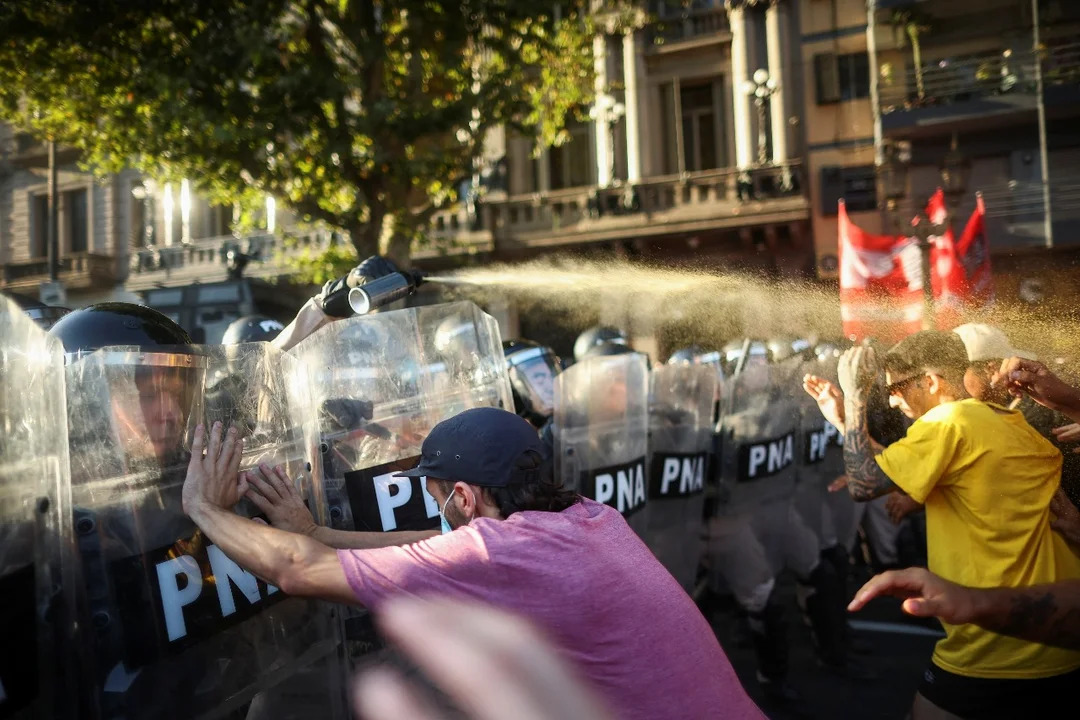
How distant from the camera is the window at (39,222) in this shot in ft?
73.5

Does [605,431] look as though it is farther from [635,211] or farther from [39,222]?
[39,222]

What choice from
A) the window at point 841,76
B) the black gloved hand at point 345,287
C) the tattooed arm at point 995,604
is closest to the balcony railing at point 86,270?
the window at point 841,76

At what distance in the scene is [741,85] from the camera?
16.0 m

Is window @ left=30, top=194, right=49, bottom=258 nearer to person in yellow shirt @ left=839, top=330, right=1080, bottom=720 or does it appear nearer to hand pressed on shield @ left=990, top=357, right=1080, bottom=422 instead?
person in yellow shirt @ left=839, top=330, right=1080, bottom=720

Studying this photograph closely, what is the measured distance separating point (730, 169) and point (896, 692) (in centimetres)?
1249

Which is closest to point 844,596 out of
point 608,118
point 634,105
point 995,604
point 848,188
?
point 995,604

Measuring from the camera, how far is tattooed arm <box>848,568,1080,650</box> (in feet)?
6.46

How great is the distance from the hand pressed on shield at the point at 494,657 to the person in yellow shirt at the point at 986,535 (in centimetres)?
148

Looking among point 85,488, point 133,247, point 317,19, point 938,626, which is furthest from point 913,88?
point 133,247

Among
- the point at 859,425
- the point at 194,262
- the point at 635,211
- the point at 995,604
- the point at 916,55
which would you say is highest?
the point at 916,55

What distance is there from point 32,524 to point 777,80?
1615cm

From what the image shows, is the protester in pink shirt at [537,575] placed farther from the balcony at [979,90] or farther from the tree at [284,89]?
the balcony at [979,90]

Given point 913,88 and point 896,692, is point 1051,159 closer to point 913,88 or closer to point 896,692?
point 913,88

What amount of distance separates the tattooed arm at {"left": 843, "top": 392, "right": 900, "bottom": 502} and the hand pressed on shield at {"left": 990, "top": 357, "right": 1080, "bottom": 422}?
18.2 inches
